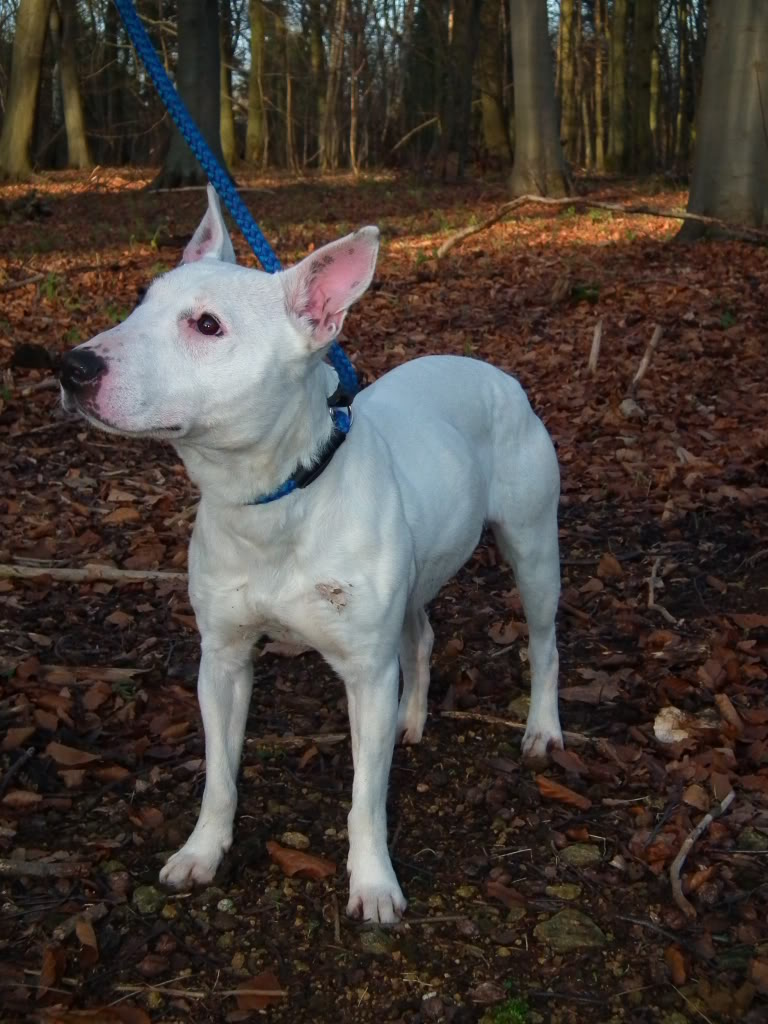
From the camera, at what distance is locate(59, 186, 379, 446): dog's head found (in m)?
2.83

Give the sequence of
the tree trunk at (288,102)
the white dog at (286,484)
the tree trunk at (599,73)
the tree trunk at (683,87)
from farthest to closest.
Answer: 1. the tree trunk at (599,73)
2. the tree trunk at (288,102)
3. the tree trunk at (683,87)
4. the white dog at (286,484)

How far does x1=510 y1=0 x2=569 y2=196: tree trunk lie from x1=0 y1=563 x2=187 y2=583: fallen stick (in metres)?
13.3

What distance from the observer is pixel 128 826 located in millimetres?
3787

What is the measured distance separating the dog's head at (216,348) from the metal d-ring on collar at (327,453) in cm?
17

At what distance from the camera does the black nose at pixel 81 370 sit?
2803 millimetres

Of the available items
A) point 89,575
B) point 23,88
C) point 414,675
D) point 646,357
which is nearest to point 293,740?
point 414,675

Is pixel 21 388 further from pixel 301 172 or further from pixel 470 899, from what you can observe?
pixel 301 172

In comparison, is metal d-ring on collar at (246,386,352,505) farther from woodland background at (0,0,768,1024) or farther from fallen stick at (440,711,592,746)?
fallen stick at (440,711,592,746)

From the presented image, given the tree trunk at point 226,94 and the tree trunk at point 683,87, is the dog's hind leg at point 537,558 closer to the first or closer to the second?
the tree trunk at point 226,94

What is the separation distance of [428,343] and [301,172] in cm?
1991

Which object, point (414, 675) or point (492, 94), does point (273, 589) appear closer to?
point (414, 675)

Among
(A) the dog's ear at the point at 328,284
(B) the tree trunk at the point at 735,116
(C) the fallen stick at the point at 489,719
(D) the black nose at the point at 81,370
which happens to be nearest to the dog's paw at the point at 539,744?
(C) the fallen stick at the point at 489,719

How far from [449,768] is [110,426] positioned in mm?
2002

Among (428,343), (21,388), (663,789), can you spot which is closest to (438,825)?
(663,789)
